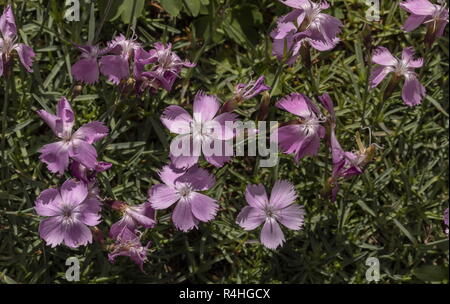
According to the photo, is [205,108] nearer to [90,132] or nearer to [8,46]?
[90,132]

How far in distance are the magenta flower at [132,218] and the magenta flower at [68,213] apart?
67 mm

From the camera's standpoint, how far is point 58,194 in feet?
6.69

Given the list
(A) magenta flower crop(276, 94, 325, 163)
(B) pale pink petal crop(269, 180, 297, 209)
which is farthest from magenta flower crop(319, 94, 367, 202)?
(B) pale pink petal crop(269, 180, 297, 209)

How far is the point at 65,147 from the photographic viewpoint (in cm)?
199

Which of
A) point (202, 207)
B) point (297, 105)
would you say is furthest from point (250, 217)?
point (297, 105)

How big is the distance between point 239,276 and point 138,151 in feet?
2.06

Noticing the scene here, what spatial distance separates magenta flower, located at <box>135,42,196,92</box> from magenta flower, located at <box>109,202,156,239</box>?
395mm

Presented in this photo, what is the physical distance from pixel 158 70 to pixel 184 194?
43 cm

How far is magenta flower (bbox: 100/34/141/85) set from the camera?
2076 mm

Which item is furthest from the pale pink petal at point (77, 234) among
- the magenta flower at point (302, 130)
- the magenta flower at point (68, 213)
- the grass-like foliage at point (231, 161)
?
the magenta flower at point (302, 130)

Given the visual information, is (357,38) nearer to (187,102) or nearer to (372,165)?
(372,165)

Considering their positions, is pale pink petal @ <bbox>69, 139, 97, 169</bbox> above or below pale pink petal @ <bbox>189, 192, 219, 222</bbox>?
above

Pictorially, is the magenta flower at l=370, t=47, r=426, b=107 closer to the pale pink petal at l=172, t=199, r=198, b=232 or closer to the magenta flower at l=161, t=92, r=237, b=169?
the magenta flower at l=161, t=92, r=237, b=169
